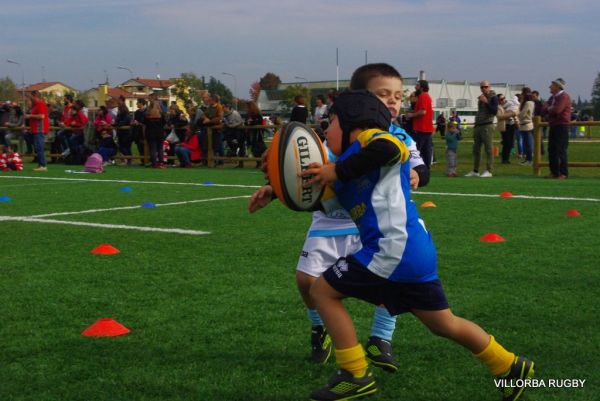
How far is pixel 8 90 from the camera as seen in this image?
145 m

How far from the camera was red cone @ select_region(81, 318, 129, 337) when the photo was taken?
14.4ft

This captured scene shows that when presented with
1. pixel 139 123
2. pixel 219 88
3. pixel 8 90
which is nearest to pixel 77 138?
pixel 139 123

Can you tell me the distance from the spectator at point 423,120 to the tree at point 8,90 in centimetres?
13537

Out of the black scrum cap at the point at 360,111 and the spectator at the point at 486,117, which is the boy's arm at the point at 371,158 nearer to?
the black scrum cap at the point at 360,111

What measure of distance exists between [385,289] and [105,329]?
1.92 meters

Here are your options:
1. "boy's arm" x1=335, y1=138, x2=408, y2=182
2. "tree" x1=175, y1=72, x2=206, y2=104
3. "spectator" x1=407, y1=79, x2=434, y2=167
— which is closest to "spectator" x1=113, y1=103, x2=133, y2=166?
"spectator" x1=407, y1=79, x2=434, y2=167

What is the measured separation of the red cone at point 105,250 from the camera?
6.97 m

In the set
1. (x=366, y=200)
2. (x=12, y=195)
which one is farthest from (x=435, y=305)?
(x=12, y=195)

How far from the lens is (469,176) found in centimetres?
1656

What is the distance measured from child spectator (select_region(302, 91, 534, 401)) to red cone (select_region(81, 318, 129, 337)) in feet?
5.06

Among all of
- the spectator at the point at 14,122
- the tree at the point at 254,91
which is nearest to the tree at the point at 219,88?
the tree at the point at 254,91

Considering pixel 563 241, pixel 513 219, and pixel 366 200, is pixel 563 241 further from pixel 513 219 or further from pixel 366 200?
pixel 366 200

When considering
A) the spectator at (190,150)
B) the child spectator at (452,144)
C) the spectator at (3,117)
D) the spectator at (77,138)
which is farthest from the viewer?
the spectator at (3,117)

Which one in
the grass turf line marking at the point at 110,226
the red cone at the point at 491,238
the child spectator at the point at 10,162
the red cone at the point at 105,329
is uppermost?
the red cone at the point at 105,329
